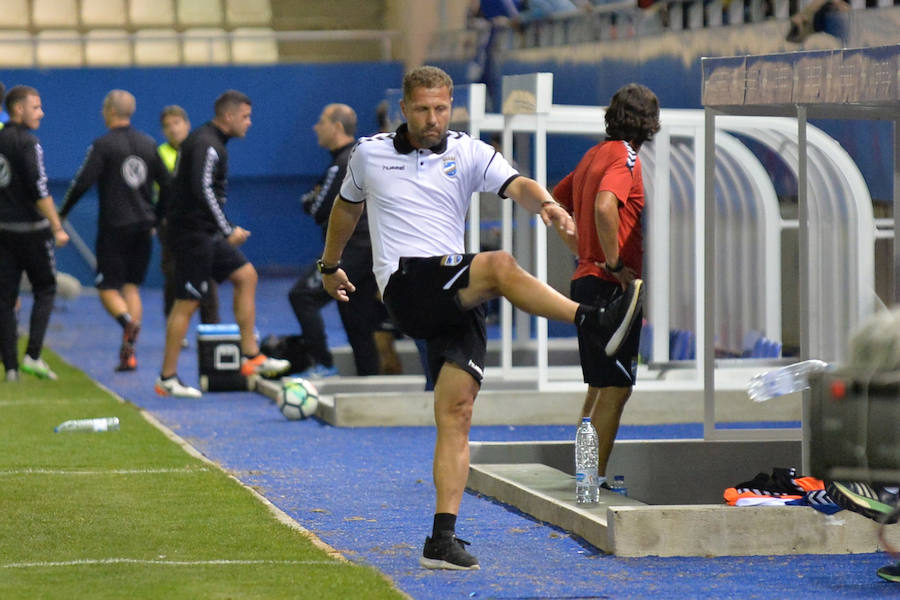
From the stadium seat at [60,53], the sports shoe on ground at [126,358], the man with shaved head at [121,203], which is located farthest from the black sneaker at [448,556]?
the stadium seat at [60,53]

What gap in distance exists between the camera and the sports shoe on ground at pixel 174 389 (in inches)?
524

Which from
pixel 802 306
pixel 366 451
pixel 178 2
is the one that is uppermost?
pixel 178 2

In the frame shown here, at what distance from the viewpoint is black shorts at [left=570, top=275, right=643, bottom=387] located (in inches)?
305

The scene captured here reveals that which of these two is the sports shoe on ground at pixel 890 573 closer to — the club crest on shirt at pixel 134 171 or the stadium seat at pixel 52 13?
the club crest on shirt at pixel 134 171

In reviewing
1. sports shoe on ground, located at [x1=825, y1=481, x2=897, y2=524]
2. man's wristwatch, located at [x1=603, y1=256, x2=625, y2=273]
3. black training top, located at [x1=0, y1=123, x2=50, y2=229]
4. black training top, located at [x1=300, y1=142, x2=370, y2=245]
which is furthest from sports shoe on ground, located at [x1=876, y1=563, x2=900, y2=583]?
black training top, located at [x1=0, y1=123, x2=50, y2=229]

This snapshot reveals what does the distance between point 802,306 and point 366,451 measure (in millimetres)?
3375

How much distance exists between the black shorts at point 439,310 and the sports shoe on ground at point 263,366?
752 cm

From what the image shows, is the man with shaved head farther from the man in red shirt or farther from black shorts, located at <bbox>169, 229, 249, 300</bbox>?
the man in red shirt

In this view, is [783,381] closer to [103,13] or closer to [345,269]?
[345,269]

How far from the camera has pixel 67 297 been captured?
80.5 feet

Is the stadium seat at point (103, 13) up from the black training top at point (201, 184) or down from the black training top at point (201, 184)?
up

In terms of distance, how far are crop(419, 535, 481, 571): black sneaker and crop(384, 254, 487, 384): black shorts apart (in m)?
0.60

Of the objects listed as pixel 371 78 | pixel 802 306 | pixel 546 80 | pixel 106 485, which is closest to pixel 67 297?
pixel 371 78

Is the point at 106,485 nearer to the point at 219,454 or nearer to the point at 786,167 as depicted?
the point at 219,454
